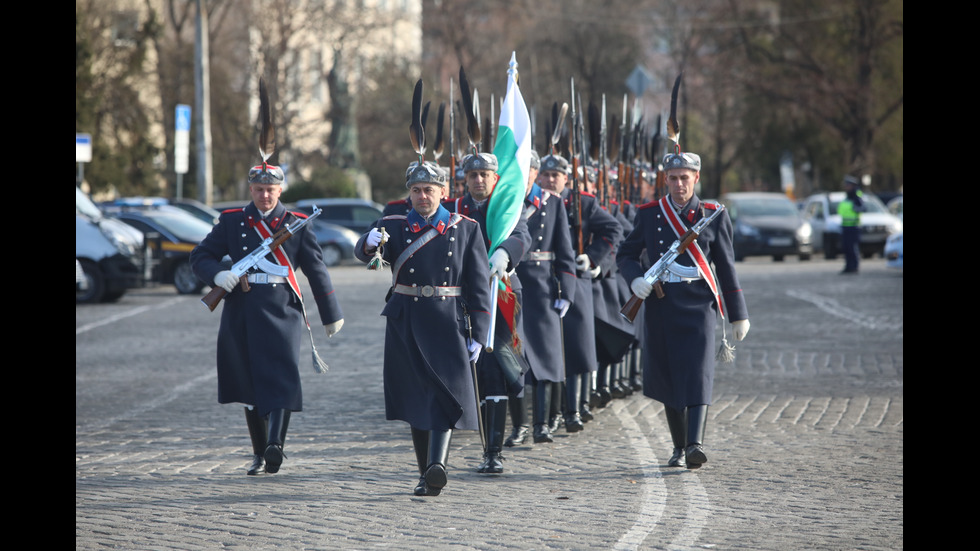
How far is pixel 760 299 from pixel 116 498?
14177mm

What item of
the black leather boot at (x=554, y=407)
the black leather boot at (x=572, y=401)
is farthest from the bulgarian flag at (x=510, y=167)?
the black leather boot at (x=572, y=401)

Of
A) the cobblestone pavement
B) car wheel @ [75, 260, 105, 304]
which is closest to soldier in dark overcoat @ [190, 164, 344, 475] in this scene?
the cobblestone pavement

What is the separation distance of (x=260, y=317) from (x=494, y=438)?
1487 mm

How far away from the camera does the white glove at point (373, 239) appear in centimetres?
734

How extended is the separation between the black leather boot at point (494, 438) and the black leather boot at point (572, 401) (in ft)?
3.87

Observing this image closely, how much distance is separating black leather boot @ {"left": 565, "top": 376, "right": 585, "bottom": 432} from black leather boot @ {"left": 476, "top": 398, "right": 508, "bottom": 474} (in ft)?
3.87

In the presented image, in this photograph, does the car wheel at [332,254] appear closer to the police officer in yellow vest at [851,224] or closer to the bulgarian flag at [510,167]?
the police officer in yellow vest at [851,224]

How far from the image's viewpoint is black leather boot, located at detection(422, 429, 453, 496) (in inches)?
287

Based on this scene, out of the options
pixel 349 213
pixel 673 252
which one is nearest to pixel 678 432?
pixel 673 252

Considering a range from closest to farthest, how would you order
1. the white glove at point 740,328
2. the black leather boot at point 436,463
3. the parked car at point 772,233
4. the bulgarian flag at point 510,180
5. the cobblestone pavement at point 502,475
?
the cobblestone pavement at point 502,475
the black leather boot at point 436,463
the white glove at point 740,328
the bulgarian flag at point 510,180
the parked car at point 772,233

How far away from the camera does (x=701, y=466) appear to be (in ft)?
26.7
